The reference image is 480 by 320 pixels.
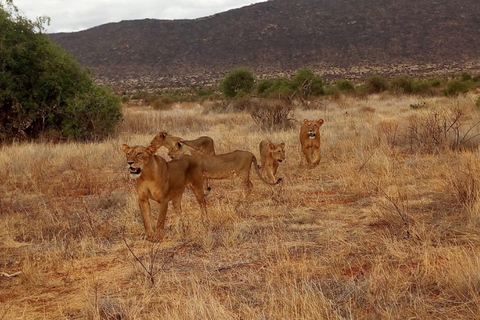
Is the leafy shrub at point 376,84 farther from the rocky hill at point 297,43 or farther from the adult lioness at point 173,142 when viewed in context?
the adult lioness at point 173,142

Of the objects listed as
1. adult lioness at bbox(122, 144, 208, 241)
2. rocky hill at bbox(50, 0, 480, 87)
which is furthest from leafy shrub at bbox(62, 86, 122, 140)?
rocky hill at bbox(50, 0, 480, 87)

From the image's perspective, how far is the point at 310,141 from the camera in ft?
36.3

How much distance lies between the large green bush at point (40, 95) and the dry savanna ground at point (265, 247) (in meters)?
5.25

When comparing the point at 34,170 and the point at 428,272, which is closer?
the point at 428,272

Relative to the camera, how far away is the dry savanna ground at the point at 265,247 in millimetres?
4047

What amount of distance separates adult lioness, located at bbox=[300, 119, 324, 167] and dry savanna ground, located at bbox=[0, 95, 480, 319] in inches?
9.4

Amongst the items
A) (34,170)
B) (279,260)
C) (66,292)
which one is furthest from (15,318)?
(34,170)

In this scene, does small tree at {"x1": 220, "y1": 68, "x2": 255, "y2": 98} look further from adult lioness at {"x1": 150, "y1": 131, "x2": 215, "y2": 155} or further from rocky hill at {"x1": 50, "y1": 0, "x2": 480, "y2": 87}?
adult lioness at {"x1": 150, "y1": 131, "x2": 215, "y2": 155}

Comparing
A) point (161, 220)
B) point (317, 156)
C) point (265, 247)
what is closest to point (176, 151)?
point (317, 156)

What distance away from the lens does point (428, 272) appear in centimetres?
446

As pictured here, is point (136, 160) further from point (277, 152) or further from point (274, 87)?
point (274, 87)

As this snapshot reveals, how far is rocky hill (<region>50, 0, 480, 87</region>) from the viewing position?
64637 mm

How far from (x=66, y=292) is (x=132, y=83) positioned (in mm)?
Result: 63737

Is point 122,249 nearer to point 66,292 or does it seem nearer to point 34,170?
point 66,292
